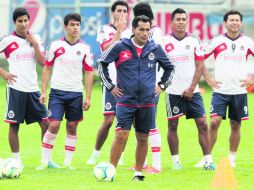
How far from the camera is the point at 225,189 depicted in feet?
41.1

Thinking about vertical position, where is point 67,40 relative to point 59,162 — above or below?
above

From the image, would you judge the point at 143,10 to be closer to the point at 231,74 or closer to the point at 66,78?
the point at 66,78

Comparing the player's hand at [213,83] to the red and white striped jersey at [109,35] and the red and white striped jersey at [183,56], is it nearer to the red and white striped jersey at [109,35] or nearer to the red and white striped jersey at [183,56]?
the red and white striped jersey at [183,56]

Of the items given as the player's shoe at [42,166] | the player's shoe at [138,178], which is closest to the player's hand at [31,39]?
the player's shoe at [42,166]

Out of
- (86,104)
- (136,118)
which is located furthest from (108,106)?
(136,118)

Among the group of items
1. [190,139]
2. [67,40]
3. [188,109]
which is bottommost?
[190,139]

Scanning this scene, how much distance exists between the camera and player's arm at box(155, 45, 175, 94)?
13.8 m

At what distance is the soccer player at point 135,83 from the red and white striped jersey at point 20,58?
2089 mm

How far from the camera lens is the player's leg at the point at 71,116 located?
15.5m

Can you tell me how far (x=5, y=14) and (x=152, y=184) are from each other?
24762 mm

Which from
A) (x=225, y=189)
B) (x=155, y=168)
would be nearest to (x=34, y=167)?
(x=155, y=168)

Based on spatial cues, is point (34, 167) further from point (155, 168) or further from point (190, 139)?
point (190, 139)

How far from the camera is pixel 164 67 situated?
45.7 ft

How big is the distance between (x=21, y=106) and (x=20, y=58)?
2.37ft
